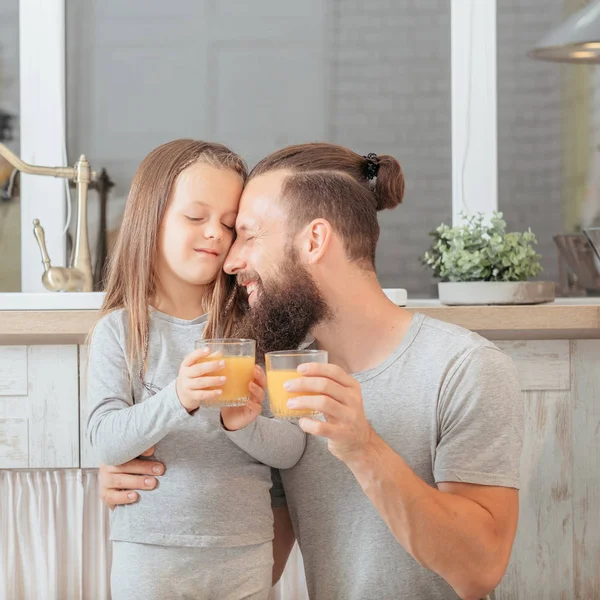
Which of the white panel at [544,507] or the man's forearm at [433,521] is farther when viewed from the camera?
the white panel at [544,507]

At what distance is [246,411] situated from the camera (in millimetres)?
1594

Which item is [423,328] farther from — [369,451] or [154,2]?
[154,2]

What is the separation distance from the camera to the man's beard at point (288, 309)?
1.77 m

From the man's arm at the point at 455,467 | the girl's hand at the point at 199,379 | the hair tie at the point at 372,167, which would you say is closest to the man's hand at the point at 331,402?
the man's arm at the point at 455,467

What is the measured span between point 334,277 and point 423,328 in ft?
0.69

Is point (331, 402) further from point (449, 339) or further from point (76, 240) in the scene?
point (76, 240)

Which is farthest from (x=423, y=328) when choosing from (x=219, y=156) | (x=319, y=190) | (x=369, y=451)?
(x=219, y=156)

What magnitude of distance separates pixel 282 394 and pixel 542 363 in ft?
4.29

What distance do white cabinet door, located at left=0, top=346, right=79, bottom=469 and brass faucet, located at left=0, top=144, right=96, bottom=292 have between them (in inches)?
12.4

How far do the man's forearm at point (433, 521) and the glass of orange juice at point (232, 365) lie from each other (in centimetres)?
22

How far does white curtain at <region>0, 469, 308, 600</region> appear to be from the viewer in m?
2.54

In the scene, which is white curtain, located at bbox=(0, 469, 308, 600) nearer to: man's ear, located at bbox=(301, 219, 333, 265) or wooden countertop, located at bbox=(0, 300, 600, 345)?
wooden countertop, located at bbox=(0, 300, 600, 345)

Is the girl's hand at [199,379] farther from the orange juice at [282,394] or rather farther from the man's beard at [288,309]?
the man's beard at [288,309]

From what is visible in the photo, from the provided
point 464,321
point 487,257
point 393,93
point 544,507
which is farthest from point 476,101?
point 544,507
